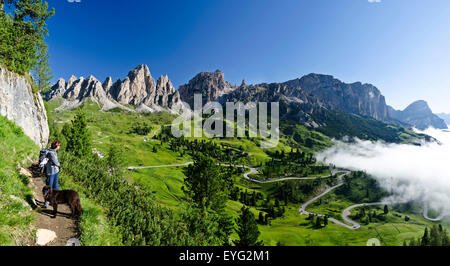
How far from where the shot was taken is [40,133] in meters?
33.5

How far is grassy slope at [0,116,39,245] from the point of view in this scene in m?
8.62

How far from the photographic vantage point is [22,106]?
28812 mm

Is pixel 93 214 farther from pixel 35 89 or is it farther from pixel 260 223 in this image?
pixel 260 223

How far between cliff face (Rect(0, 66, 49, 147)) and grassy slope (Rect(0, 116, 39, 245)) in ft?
30.9

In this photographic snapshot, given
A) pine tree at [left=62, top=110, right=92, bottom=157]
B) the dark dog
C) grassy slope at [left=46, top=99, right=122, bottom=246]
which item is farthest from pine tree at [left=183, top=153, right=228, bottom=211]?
the dark dog

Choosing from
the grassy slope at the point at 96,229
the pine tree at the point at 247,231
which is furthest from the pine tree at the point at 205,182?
the grassy slope at the point at 96,229

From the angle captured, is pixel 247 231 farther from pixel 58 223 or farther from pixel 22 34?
pixel 22 34

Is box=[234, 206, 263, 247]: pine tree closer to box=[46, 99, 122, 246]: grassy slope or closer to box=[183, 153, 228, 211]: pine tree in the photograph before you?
box=[183, 153, 228, 211]: pine tree

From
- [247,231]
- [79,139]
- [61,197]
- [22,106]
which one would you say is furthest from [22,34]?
[247,231]

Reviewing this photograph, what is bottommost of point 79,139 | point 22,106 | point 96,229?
point 96,229

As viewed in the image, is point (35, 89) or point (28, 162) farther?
point (35, 89)

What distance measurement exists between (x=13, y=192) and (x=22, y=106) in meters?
25.7
